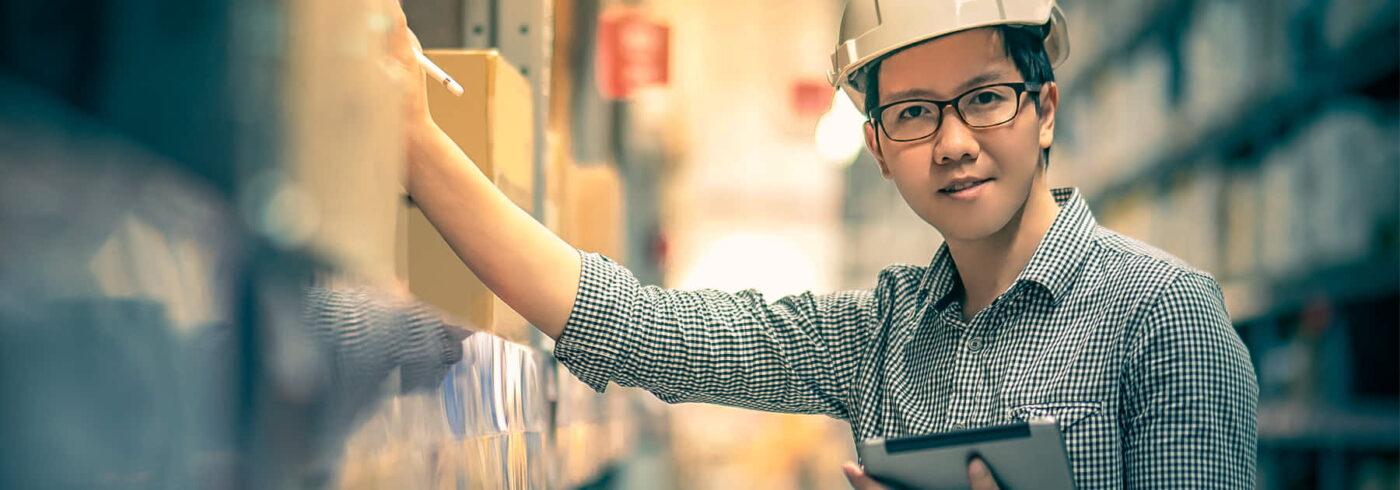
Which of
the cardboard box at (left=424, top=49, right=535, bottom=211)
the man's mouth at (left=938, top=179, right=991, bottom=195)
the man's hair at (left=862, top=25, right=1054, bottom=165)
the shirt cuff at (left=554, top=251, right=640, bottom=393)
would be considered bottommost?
the shirt cuff at (left=554, top=251, right=640, bottom=393)

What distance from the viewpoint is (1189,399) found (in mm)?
1284

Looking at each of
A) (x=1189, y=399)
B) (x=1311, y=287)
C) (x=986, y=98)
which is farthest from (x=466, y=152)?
(x=1311, y=287)

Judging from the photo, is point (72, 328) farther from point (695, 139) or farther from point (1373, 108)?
point (695, 139)

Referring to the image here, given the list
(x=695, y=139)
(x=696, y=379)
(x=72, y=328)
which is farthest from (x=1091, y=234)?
(x=695, y=139)

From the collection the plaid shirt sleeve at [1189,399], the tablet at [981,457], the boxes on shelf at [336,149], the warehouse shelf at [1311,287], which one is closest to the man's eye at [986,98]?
the plaid shirt sleeve at [1189,399]

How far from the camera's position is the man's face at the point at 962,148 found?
1426 millimetres

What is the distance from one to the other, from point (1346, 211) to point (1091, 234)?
6.38 ft

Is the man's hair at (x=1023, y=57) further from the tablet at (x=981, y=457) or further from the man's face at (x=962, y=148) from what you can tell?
the tablet at (x=981, y=457)

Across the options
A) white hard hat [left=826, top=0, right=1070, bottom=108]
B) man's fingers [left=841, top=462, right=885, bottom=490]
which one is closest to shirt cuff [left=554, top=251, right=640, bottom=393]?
man's fingers [left=841, top=462, right=885, bottom=490]

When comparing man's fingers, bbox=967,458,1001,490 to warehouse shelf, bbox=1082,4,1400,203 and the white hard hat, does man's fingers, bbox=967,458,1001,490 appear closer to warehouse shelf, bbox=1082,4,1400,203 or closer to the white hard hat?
the white hard hat

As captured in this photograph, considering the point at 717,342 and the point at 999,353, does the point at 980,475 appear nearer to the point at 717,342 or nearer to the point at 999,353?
the point at 999,353

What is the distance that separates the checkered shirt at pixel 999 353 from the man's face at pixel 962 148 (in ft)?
0.28

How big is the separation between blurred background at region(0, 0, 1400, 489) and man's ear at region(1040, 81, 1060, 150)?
2.24 ft

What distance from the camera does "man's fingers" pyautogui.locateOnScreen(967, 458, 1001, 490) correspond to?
1.23 metres
